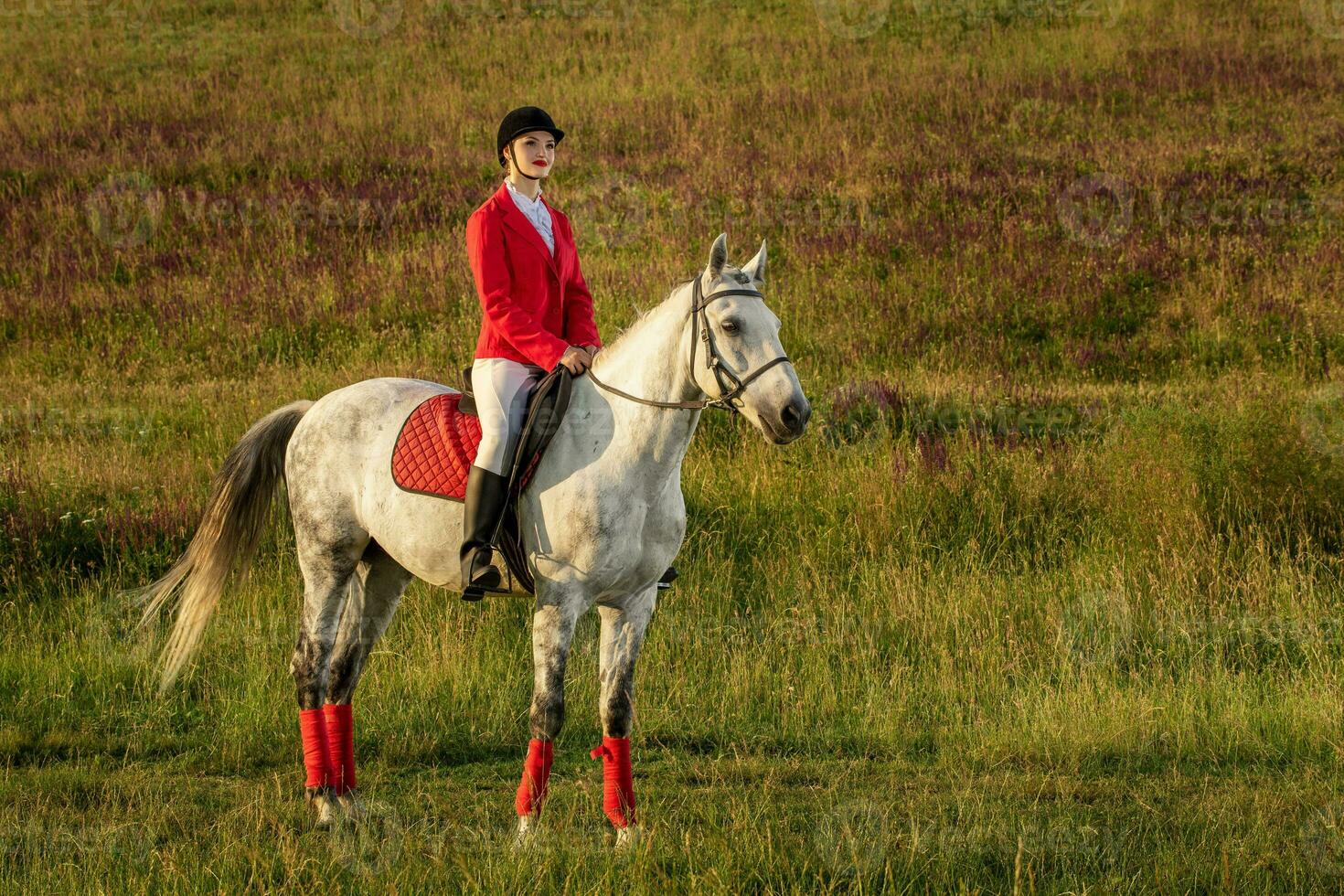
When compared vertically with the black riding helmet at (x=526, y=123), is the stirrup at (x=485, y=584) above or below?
below

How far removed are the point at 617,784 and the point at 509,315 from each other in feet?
6.60

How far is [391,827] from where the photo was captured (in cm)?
543

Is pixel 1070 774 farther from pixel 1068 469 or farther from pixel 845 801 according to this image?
pixel 1068 469

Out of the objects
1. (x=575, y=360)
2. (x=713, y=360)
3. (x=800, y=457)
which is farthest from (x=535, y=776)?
(x=800, y=457)

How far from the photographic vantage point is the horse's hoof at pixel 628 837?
15.8 ft

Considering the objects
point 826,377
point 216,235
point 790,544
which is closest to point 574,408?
point 790,544

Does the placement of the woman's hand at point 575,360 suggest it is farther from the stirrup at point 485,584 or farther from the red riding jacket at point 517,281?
the stirrup at point 485,584

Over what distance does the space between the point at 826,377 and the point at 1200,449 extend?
4403mm

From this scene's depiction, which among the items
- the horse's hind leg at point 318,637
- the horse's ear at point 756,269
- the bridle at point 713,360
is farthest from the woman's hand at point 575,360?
the horse's hind leg at point 318,637

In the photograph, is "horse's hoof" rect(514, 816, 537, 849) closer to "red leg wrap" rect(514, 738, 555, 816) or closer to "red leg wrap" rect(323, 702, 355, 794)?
"red leg wrap" rect(514, 738, 555, 816)

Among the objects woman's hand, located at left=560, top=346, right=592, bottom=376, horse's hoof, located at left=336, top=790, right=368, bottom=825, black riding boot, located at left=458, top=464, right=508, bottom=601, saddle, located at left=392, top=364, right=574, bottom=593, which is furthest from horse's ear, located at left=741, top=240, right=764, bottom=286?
horse's hoof, located at left=336, top=790, right=368, bottom=825

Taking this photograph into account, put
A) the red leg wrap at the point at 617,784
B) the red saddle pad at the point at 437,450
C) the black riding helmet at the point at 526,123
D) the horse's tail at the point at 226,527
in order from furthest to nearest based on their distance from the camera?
the horse's tail at the point at 226,527 → the red saddle pad at the point at 437,450 → the black riding helmet at the point at 526,123 → the red leg wrap at the point at 617,784

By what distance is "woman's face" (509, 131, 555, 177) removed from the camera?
5199 millimetres

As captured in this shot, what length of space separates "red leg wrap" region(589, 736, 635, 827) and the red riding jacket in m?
1.61
